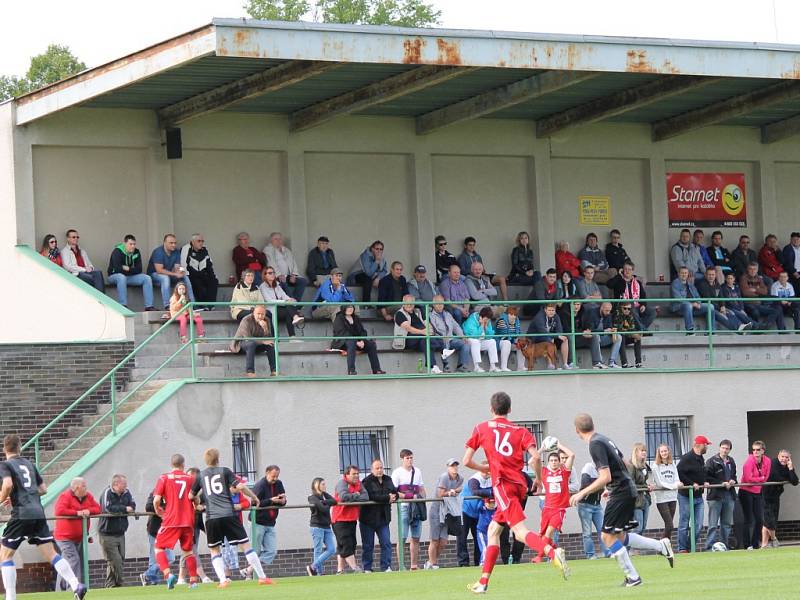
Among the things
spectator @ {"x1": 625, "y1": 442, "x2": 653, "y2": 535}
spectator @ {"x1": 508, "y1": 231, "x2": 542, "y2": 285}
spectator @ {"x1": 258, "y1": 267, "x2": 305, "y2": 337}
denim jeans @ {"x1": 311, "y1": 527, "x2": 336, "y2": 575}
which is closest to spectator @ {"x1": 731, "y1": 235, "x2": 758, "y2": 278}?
spectator @ {"x1": 508, "y1": 231, "x2": 542, "y2": 285}

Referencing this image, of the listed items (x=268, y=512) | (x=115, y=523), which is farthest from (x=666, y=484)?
(x=115, y=523)

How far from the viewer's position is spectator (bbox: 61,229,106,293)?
1045 inches

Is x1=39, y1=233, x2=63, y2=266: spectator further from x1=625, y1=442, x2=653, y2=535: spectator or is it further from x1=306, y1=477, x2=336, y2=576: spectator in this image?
x1=625, y1=442, x2=653, y2=535: spectator

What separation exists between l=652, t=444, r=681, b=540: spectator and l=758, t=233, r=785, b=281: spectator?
25.8ft

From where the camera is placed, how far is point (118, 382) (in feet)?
83.1

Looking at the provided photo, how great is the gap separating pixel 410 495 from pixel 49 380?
18.3 feet

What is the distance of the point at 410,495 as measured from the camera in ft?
78.9

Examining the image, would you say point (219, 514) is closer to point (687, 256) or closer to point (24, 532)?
point (24, 532)

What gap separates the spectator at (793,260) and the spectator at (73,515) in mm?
15494

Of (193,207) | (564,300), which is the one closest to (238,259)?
(193,207)

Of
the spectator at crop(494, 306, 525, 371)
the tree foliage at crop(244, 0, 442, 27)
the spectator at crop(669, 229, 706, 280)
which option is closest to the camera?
the spectator at crop(494, 306, 525, 371)

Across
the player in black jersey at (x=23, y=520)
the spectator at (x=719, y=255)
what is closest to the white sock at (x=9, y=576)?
the player in black jersey at (x=23, y=520)

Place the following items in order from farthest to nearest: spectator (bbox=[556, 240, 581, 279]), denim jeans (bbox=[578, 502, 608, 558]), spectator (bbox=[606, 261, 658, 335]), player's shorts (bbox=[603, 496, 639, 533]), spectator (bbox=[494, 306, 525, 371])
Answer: spectator (bbox=[556, 240, 581, 279]) → spectator (bbox=[606, 261, 658, 335]) → spectator (bbox=[494, 306, 525, 371]) → denim jeans (bbox=[578, 502, 608, 558]) → player's shorts (bbox=[603, 496, 639, 533])

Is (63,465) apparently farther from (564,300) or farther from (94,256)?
(564,300)
